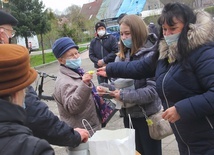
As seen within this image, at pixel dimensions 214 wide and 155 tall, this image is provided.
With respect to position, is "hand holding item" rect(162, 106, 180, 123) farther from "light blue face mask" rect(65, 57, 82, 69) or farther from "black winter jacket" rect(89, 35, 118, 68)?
"black winter jacket" rect(89, 35, 118, 68)

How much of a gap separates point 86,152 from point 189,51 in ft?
3.34

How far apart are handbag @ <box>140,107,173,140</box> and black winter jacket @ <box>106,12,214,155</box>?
23.2 inches

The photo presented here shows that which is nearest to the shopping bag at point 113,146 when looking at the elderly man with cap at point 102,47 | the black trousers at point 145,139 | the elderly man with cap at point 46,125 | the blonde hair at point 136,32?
the elderly man with cap at point 46,125

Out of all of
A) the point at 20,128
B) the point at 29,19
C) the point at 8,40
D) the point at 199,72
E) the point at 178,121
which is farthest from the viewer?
the point at 29,19

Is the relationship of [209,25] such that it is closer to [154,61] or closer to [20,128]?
[154,61]

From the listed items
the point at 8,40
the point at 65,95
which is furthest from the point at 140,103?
the point at 8,40

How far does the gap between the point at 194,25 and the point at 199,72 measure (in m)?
0.34

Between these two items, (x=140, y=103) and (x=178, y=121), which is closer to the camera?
(x=178, y=121)

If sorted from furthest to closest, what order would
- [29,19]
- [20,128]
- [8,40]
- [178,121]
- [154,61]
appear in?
1. [29,19]
2. [8,40]
3. [154,61]
4. [178,121]
5. [20,128]

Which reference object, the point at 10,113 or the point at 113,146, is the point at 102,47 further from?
the point at 10,113

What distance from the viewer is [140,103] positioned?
3.19m

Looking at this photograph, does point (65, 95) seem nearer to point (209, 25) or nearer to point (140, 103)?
point (140, 103)

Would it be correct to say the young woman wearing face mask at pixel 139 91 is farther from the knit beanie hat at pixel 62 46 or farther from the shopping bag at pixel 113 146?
the shopping bag at pixel 113 146

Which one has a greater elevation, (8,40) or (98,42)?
(8,40)
